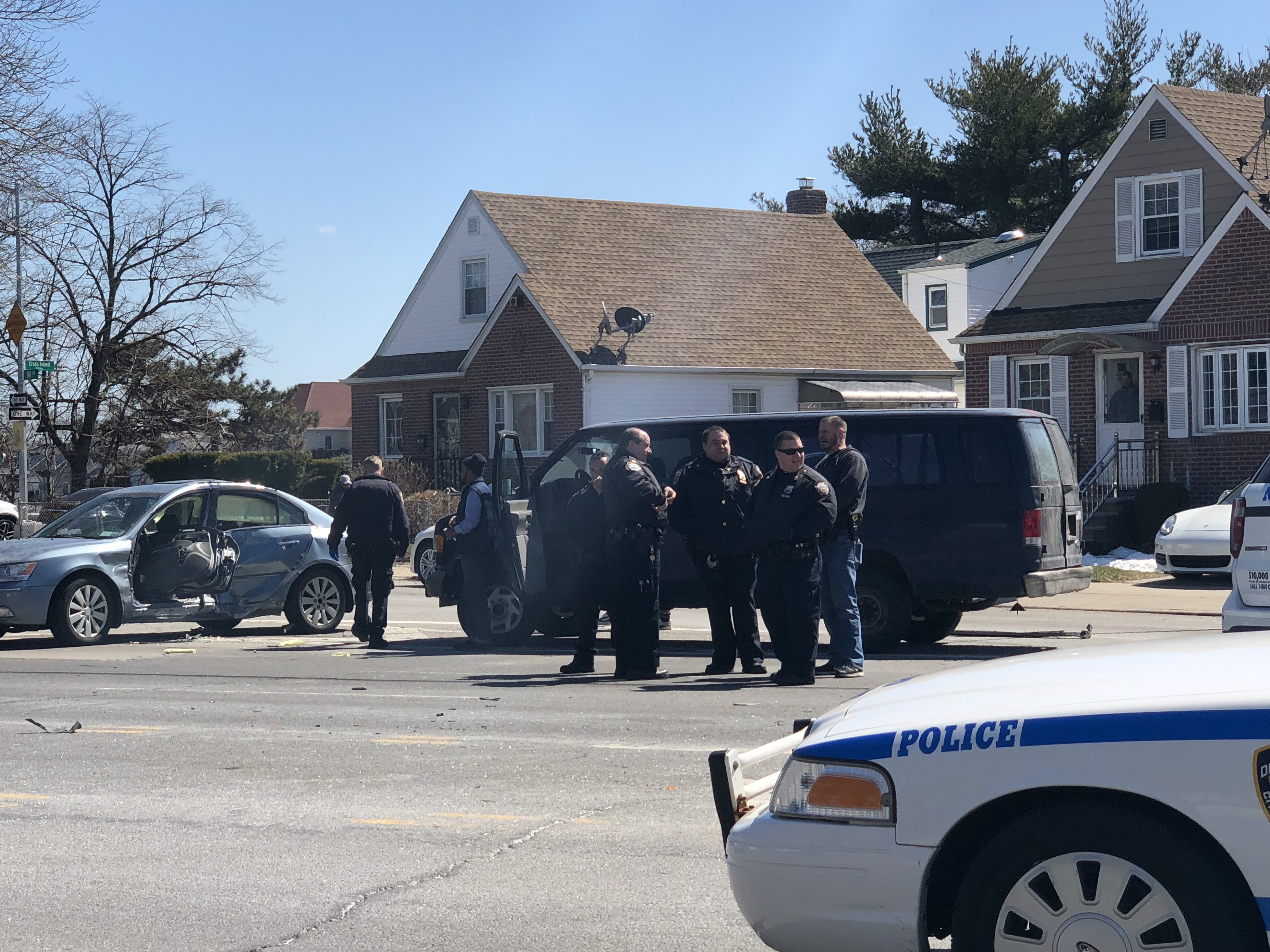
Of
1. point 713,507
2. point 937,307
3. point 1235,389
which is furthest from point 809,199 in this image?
point 713,507

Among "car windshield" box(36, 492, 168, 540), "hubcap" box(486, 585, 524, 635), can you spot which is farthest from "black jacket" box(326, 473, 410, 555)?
"car windshield" box(36, 492, 168, 540)

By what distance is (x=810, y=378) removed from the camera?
3412 cm

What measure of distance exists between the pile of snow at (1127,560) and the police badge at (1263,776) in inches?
718

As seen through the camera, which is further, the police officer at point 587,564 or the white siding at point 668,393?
the white siding at point 668,393

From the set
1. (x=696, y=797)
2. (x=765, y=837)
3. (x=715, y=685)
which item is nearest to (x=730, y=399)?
(x=715, y=685)

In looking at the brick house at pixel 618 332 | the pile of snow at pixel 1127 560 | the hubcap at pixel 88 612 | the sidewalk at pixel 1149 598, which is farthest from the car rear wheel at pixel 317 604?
the brick house at pixel 618 332

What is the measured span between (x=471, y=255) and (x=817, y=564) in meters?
26.8

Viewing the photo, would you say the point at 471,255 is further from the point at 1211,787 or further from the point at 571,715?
the point at 1211,787

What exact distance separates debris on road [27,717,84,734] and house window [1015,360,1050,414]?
21.0 m

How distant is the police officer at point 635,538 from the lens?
1126 cm

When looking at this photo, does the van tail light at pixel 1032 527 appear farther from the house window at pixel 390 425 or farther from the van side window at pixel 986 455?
the house window at pixel 390 425

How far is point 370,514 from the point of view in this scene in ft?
48.3

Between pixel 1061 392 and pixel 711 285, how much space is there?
10553 mm

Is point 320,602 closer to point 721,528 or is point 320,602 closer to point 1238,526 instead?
point 721,528
